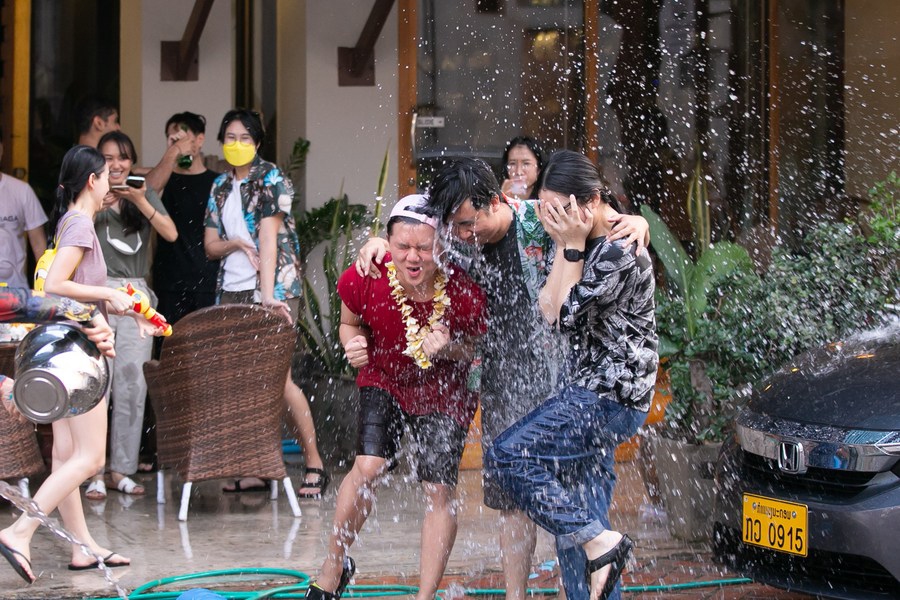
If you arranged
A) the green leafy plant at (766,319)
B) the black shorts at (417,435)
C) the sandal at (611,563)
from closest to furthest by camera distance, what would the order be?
the sandal at (611,563) < the black shorts at (417,435) < the green leafy plant at (766,319)

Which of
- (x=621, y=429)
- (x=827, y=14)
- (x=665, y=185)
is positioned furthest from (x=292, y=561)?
(x=827, y=14)

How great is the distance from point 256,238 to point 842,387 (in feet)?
12.7

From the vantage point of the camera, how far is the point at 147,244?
8.00 m

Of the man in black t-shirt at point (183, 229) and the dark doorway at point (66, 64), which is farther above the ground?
the dark doorway at point (66, 64)

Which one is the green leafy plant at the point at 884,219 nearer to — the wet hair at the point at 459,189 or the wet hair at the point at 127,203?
the wet hair at the point at 459,189

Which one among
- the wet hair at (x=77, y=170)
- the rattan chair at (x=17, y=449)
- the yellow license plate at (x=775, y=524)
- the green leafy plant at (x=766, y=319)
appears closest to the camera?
the yellow license plate at (x=775, y=524)

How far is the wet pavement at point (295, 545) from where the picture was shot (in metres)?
5.82

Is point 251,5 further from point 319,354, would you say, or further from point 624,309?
point 624,309

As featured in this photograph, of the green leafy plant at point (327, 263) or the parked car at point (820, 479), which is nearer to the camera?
the parked car at point (820, 479)

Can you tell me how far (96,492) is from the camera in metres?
7.65

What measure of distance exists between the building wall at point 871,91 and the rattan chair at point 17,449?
6.35 m

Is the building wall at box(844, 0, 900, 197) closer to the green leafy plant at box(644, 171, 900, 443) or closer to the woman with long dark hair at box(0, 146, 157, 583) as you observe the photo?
the green leafy plant at box(644, 171, 900, 443)

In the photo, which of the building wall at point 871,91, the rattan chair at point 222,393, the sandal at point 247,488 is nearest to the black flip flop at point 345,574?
the rattan chair at point 222,393

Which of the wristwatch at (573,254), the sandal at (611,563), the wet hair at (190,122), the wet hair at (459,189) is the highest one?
the wet hair at (190,122)
